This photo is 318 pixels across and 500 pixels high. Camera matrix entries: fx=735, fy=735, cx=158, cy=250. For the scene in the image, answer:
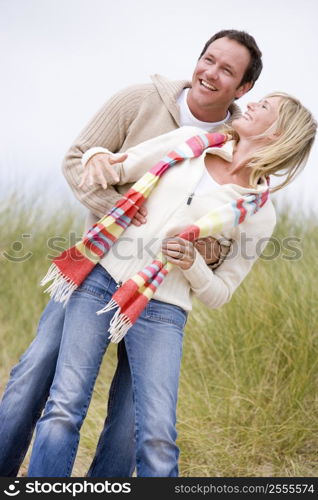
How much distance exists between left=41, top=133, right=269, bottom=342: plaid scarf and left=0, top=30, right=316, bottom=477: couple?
0.01 metres

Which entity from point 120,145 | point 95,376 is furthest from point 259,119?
point 95,376

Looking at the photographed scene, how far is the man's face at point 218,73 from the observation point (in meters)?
2.53

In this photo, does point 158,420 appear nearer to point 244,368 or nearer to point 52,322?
point 52,322

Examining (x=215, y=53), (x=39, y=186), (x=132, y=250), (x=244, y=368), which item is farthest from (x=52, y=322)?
(x=39, y=186)

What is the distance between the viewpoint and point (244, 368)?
3832 mm

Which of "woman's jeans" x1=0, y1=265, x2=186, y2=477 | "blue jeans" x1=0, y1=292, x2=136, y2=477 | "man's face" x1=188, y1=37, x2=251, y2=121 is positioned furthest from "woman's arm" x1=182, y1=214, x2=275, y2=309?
"man's face" x1=188, y1=37, x2=251, y2=121

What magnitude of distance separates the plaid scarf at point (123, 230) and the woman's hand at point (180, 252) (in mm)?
25

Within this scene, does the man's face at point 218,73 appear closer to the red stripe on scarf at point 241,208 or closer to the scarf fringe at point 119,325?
the red stripe on scarf at point 241,208

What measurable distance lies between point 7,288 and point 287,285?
2.28 metres

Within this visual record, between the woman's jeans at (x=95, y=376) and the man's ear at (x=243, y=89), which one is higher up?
the man's ear at (x=243, y=89)

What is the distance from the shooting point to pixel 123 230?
2.33m

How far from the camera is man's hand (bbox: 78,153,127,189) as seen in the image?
90.3 inches

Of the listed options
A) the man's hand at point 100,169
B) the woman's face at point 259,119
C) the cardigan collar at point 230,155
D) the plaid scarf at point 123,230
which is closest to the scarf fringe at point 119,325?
the plaid scarf at point 123,230

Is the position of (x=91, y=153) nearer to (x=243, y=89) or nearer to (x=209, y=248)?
(x=209, y=248)
